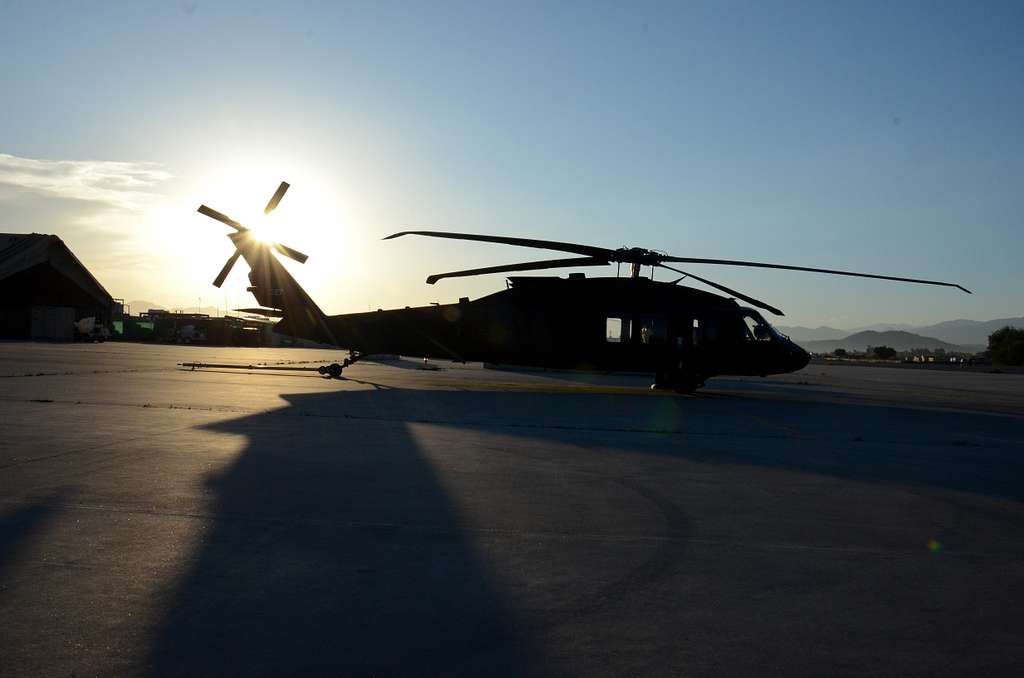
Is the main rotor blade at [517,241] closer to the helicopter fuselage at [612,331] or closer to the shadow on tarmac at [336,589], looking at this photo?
the helicopter fuselage at [612,331]

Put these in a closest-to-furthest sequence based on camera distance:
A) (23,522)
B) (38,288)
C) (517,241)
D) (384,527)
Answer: (23,522)
(384,527)
(517,241)
(38,288)

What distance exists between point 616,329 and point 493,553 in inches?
681

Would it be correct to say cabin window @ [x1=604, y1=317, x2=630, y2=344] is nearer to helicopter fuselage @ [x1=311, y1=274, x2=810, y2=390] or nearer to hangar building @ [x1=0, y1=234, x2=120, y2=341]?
helicopter fuselage @ [x1=311, y1=274, x2=810, y2=390]

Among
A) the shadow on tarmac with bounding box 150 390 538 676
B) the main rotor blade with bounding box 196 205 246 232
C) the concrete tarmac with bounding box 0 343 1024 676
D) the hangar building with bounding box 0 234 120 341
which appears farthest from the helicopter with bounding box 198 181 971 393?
the hangar building with bounding box 0 234 120 341

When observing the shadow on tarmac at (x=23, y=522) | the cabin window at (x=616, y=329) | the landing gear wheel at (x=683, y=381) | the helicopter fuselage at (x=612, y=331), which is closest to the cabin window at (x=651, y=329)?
the helicopter fuselage at (x=612, y=331)

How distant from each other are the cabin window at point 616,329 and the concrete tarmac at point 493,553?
10.3 metres

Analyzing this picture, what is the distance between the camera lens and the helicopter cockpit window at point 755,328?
22.4 m

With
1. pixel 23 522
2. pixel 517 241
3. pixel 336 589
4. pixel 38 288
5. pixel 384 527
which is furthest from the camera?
pixel 38 288

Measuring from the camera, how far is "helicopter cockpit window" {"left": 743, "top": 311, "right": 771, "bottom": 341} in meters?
22.4

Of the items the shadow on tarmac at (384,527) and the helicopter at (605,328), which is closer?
the shadow on tarmac at (384,527)

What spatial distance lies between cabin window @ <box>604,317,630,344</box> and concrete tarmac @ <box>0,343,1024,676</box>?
10.3 metres

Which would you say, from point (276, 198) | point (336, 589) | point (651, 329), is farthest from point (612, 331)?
point (336, 589)

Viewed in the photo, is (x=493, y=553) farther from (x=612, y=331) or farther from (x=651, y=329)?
(x=651, y=329)

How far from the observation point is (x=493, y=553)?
5.45 m
